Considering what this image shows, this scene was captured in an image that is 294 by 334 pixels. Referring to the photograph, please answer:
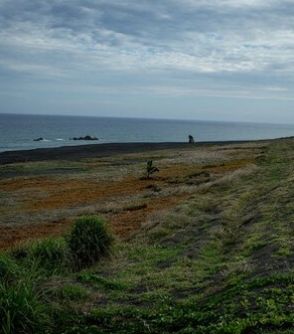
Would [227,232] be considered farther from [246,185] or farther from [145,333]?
[246,185]

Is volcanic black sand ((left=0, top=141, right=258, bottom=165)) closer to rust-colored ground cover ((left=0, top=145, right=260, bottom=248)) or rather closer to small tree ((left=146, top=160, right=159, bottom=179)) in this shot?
rust-colored ground cover ((left=0, top=145, right=260, bottom=248))

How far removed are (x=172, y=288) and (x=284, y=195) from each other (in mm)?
12034

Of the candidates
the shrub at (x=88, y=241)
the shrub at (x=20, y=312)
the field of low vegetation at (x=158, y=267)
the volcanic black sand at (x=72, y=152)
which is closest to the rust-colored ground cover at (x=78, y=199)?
the field of low vegetation at (x=158, y=267)

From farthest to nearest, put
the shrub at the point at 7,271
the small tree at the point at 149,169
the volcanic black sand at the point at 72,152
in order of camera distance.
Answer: the volcanic black sand at the point at 72,152
the small tree at the point at 149,169
the shrub at the point at 7,271

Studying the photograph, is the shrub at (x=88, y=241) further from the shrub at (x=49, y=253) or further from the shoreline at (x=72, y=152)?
the shoreline at (x=72, y=152)

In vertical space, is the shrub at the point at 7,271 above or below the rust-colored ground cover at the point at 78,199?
above

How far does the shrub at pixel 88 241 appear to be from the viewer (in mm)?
16672

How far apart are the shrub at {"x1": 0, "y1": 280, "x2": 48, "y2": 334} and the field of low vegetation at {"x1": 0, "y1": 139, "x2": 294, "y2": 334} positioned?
0.02 metres

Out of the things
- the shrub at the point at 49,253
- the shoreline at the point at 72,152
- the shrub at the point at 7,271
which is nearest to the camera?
the shrub at the point at 7,271

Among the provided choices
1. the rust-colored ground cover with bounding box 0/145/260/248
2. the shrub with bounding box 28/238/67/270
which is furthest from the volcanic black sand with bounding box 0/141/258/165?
the shrub with bounding box 28/238/67/270

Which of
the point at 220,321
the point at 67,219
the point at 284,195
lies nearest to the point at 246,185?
the point at 284,195

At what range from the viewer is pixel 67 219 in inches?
1173

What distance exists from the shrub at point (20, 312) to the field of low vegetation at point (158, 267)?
0.02 metres

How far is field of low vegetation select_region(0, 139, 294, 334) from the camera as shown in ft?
31.4
